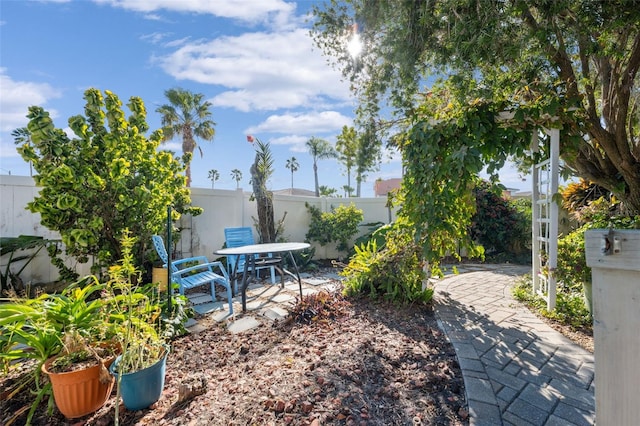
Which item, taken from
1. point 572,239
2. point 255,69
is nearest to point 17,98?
point 255,69

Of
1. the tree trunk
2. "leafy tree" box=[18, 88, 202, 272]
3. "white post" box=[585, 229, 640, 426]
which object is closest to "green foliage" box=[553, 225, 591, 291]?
"white post" box=[585, 229, 640, 426]

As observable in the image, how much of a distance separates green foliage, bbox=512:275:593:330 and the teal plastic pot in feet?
11.2

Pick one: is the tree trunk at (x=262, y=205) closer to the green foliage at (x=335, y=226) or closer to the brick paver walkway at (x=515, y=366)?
the green foliage at (x=335, y=226)

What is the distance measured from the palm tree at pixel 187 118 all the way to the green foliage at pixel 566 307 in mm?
12365

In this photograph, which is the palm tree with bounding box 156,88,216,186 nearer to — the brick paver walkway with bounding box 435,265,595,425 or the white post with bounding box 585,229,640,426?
the brick paver walkway with bounding box 435,265,595,425

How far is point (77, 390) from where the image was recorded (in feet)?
5.47

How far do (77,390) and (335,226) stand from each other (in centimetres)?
529

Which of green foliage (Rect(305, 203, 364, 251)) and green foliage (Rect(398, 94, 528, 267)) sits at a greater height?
green foliage (Rect(398, 94, 528, 267))

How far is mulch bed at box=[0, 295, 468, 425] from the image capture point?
5.12ft

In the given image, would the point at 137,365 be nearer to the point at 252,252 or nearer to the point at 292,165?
the point at 252,252

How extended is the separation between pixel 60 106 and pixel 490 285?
5.99 metres

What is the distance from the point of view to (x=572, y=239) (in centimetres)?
318

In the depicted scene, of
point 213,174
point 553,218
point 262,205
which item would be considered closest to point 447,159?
point 553,218

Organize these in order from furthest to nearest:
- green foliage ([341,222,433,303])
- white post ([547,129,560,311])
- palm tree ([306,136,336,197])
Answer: palm tree ([306,136,336,197]), green foliage ([341,222,433,303]), white post ([547,129,560,311])
